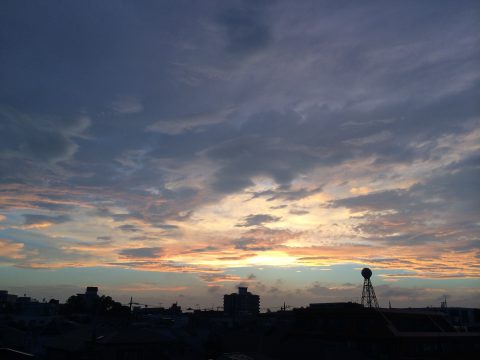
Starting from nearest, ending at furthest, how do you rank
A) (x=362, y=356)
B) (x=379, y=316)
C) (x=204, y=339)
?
(x=362, y=356)
(x=379, y=316)
(x=204, y=339)

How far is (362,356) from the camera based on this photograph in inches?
1812

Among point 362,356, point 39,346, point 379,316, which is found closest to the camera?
point 362,356

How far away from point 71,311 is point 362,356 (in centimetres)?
13027

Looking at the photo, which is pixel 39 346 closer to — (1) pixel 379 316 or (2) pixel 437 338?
(1) pixel 379 316

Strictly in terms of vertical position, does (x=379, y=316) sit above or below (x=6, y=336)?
above

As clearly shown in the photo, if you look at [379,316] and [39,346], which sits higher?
[379,316]

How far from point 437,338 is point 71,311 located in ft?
434

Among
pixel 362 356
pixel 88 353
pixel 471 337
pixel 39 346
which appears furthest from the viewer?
pixel 39 346

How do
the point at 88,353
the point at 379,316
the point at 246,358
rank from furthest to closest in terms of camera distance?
the point at 379,316, the point at 88,353, the point at 246,358

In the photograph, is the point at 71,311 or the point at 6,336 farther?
the point at 71,311

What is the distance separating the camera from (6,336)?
227 ft

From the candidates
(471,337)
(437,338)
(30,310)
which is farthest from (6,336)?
(30,310)

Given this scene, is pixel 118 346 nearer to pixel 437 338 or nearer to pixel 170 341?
pixel 170 341

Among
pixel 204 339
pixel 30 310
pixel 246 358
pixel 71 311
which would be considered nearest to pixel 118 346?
pixel 246 358
